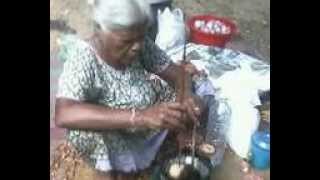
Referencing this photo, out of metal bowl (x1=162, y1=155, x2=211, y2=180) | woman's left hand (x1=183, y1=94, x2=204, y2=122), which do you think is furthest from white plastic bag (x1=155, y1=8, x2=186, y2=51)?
metal bowl (x1=162, y1=155, x2=211, y2=180)

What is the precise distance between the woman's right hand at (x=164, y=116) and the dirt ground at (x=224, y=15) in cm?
21

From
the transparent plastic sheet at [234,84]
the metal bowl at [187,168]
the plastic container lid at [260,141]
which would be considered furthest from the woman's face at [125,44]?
the plastic container lid at [260,141]

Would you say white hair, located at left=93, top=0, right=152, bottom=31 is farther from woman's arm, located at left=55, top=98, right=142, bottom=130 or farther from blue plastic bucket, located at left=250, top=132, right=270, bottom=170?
blue plastic bucket, located at left=250, top=132, right=270, bottom=170

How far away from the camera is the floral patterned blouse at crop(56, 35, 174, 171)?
2.69 m

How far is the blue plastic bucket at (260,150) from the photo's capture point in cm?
278

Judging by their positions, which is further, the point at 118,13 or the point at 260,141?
the point at 260,141

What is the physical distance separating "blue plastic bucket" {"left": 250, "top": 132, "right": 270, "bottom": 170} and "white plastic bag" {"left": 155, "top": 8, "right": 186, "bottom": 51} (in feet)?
1.34

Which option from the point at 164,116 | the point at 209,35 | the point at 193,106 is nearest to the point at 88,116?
the point at 164,116

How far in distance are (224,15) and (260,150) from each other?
1.55 ft

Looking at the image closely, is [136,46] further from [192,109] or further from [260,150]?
[260,150]

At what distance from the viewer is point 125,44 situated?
271cm
